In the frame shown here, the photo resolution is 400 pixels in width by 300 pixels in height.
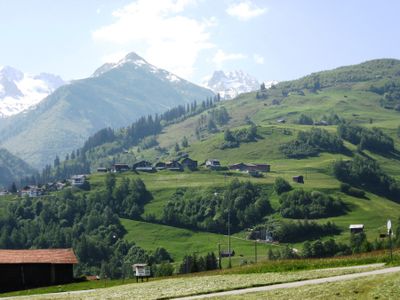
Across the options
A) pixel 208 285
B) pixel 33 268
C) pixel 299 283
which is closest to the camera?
pixel 299 283

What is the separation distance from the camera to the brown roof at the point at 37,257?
332 feet

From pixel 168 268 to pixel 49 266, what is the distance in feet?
151

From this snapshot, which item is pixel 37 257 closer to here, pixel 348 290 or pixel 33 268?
pixel 33 268

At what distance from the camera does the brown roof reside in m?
101

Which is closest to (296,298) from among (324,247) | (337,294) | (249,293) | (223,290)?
(337,294)

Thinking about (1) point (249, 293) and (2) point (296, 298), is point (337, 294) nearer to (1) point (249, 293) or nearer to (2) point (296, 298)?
(2) point (296, 298)

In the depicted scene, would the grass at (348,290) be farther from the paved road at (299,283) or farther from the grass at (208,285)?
the grass at (208,285)

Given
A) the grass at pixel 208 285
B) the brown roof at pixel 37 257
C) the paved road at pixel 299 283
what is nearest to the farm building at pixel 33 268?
the brown roof at pixel 37 257

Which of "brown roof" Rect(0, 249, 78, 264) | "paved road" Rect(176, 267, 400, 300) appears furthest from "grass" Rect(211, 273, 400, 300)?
"brown roof" Rect(0, 249, 78, 264)

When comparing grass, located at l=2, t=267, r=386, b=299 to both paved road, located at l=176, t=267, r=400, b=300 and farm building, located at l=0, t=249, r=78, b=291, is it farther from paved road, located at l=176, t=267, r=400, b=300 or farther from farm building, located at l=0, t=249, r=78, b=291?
farm building, located at l=0, t=249, r=78, b=291

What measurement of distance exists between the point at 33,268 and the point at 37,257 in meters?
1.93

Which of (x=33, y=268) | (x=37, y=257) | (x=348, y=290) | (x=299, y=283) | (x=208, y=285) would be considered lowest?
(x=33, y=268)

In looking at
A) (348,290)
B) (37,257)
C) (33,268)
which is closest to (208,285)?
(348,290)

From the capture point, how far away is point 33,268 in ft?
336
